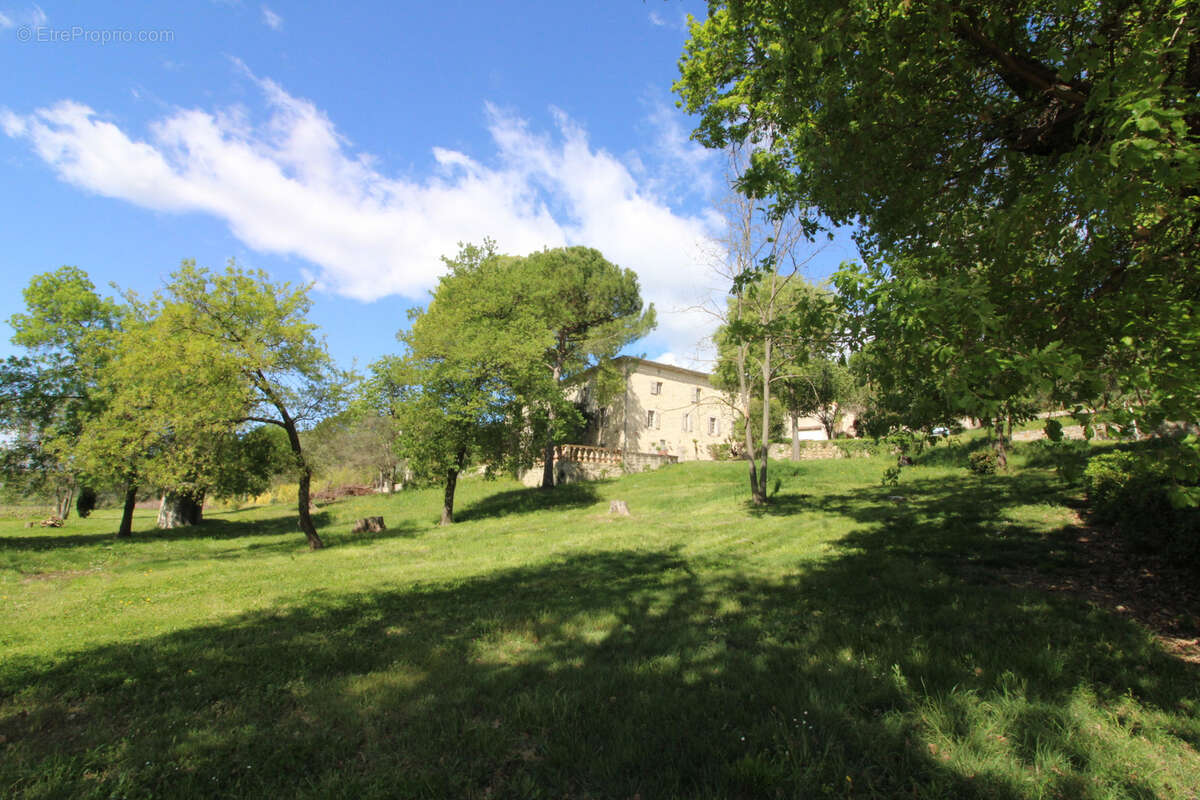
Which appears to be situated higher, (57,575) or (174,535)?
(57,575)

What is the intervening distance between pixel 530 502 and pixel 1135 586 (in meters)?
19.1

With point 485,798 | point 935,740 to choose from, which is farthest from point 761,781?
point 485,798

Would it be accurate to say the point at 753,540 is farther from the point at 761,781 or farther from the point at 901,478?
the point at 901,478

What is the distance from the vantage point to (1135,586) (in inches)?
246

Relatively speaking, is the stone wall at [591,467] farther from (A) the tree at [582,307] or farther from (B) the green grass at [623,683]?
(B) the green grass at [623,683]

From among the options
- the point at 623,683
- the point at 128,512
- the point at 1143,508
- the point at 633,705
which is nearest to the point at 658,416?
the point at 128,512

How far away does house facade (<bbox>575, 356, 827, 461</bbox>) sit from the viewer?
38094 millimetres

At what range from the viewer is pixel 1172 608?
5.61m

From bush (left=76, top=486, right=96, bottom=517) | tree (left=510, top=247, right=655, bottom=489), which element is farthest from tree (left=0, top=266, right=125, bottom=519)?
tree (left=510, top=247, right=655, bottom=489)

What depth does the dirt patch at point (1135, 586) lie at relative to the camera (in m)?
5.09

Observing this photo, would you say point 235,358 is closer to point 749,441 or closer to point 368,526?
point 368,526

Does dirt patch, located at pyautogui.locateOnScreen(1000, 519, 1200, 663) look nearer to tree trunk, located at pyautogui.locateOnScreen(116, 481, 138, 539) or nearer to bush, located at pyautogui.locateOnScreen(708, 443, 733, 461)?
tree trunk, located at pyautogui.locateOnScreen(116, 481, 138, 539)

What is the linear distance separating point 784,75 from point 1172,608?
7.16 metres

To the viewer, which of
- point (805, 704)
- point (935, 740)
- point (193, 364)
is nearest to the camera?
point (935, 740)
